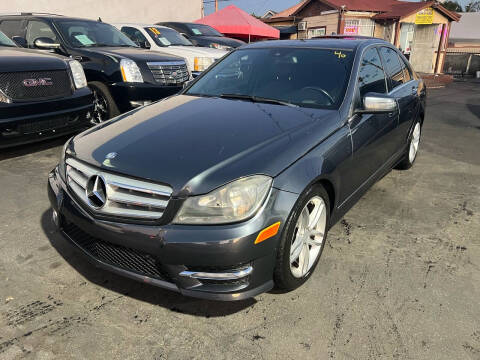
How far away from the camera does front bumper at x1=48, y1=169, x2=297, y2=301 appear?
204 cm

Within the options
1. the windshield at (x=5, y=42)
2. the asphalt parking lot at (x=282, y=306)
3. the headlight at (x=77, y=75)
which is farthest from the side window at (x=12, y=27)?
the asphalt parking lot at (x=282, y=306)

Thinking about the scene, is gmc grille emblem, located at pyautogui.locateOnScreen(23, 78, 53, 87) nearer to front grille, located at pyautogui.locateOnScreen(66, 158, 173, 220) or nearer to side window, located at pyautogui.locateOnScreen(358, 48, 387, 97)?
front grille, located at pyautogui.locateOnScreen(66, 158, 173, 220)

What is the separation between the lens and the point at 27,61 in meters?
4.71

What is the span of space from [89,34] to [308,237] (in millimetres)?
6016

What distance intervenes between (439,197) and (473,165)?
162 centimetres

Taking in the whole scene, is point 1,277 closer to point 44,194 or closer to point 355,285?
point 44,194

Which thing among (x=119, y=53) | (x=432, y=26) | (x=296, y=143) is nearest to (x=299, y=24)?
(x=432, y=26)

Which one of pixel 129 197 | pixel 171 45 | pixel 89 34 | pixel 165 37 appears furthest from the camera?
pixel 165 37

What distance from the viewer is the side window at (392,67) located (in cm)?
407

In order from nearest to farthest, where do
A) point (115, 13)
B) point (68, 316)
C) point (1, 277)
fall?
point (68, 316) → point (1, 277) → point (115, 13)

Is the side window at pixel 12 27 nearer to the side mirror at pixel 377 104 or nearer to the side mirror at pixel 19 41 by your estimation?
the side mirror at pixel 19 41

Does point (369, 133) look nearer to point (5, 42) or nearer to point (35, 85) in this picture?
point (35, 85)

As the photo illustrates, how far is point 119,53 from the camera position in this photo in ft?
20.5

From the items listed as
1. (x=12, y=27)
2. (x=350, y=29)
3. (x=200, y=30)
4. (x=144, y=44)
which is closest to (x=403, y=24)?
(x=350, y=29)
